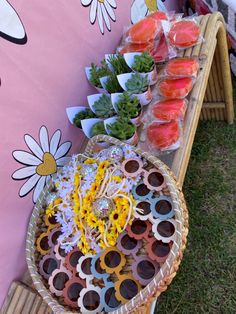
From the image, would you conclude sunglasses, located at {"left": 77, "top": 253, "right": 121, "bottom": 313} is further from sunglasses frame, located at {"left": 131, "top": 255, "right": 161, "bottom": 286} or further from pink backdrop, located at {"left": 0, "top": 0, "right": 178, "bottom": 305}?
pink backdrop, located at {"left": 0, "top": 0, "right": 178, "bottom": 305}

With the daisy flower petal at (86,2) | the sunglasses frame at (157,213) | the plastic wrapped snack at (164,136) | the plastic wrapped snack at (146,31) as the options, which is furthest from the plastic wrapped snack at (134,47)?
the sunglasses frame at (157,213)

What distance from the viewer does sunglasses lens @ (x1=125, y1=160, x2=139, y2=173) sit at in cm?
127

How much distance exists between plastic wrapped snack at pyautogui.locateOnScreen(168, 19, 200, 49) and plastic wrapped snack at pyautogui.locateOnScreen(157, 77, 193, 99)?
166 mm

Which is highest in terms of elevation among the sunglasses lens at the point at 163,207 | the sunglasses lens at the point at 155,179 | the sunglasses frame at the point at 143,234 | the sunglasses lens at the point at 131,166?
the sunglasses lens at the point at 131,166

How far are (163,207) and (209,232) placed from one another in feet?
1.90

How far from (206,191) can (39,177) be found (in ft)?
2.58

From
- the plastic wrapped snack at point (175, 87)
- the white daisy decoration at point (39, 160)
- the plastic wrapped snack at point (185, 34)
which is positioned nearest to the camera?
the white daisy decoration at point (39, 160)

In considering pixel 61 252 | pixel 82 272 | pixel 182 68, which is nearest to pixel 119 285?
pixel 82 272

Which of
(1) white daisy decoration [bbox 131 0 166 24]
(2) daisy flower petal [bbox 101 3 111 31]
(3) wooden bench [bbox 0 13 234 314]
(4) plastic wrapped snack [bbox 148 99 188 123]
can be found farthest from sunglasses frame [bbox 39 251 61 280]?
(1) white daisy decoration [bbox 131 0 166 24]

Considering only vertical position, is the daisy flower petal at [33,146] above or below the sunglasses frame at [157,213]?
above

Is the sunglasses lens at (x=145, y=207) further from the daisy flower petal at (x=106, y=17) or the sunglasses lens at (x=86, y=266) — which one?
the daisy flower petal at (x=106, y=17)

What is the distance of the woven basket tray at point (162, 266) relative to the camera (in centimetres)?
105

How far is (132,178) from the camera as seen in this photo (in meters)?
1.26

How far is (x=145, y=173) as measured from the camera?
1.25m
